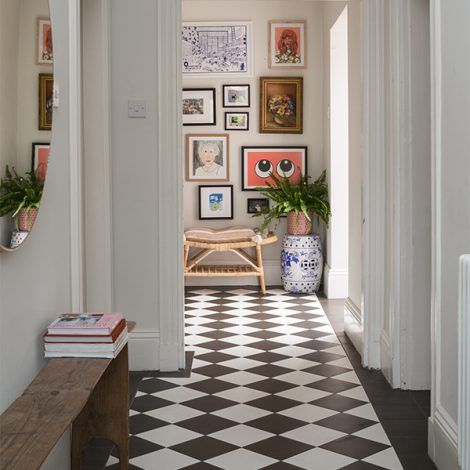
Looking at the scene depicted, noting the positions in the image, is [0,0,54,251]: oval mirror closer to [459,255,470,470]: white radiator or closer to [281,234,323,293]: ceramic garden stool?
[459,255,470,470]: white radiator

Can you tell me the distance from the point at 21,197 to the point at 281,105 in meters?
6.23

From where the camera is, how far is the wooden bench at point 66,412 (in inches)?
75.6

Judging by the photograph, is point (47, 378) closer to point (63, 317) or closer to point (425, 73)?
point (63, 317)

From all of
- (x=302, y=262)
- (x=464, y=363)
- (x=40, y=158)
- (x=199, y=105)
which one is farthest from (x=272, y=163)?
(x=464, y=363)

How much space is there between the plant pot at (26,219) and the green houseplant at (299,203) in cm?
543

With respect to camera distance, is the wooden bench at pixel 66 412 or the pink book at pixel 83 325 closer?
the wooden bench at pixel 66 412

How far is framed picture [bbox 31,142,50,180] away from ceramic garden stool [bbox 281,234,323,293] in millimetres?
5313

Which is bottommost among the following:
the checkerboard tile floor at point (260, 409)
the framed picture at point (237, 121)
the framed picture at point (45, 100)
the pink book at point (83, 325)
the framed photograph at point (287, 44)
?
the checkerboard tile floor at point (260, 409)

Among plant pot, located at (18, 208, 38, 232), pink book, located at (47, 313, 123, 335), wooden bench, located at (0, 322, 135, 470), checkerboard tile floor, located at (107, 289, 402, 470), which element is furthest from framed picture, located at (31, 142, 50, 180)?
checkerboard tile floor, located at (107, 289, 402, 470)

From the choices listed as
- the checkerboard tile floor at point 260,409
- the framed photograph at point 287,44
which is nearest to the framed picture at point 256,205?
the framed photograph at point 287,44

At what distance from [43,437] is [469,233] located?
5.51 feet

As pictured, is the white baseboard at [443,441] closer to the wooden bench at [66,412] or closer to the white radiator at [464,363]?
the white radiator at [464,363]

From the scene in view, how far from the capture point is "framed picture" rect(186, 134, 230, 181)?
27.6ft

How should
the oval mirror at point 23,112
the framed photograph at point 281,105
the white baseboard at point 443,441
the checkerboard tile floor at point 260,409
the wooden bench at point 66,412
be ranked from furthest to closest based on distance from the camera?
the framed photograph at point 281,105 → the checkerboard tile floor at point 260,409 → the white baseboard at point 443,441 → the oval mirror at point 23,112 → the wooden bench at point 66,412
